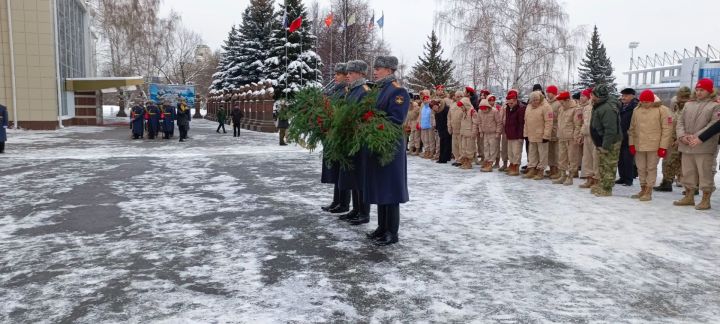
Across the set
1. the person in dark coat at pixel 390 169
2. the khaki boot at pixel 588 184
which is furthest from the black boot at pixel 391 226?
the khaki boot at pixel 588 184

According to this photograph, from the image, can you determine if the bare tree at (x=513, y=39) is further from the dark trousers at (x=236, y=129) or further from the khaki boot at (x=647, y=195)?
the khaki boot at (x=647, y=195)

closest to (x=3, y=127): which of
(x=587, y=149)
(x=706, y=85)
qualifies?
(x=587, y=149)

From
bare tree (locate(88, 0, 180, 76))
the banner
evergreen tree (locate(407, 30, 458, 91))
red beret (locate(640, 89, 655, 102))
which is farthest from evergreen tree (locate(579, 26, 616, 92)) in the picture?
red beret (locate(640, 89, 655, 102))

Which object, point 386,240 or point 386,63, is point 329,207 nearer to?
point 386,240

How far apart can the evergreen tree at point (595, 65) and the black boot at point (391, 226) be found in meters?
53.5

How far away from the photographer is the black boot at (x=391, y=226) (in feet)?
17.5

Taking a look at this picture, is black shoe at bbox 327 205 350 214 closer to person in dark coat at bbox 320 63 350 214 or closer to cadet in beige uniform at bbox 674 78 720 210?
person in dark coat at bbox 320 63 350 214

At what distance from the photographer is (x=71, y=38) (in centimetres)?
3462

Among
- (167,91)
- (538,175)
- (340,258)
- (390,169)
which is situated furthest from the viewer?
(167,91)

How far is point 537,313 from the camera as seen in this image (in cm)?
359

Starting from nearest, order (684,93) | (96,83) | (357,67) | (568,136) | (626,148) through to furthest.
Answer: (357,67)
(684,93)
(568,136)
(626,148)
(96,83)

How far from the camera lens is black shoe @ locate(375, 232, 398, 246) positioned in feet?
17.5

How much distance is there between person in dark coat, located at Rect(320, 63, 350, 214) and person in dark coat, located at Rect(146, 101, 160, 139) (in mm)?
Answer: 16554

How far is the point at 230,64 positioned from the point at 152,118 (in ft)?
106
